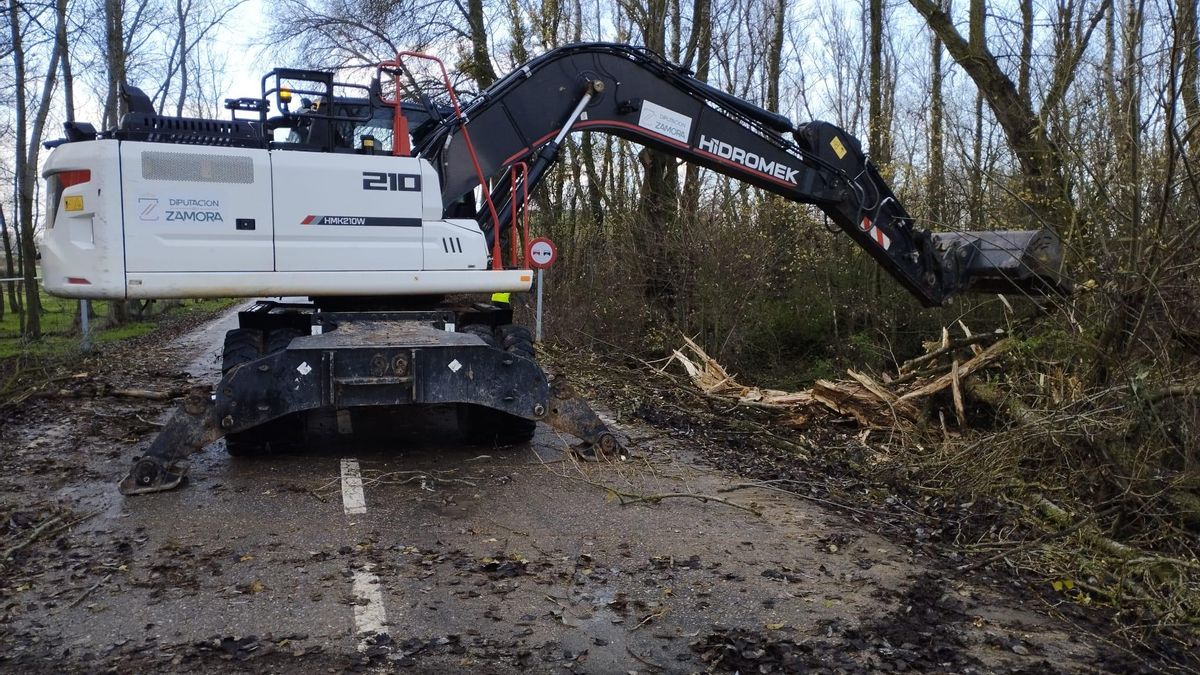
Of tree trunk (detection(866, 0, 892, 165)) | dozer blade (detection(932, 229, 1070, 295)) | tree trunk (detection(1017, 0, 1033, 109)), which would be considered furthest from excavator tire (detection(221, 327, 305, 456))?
tree trunk (detection(866, 0, 892, 165))

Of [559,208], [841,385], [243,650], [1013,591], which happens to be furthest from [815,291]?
[243,650]

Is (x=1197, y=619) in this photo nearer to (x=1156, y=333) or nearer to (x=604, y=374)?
(x=1156, y=333)

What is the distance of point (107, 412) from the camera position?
34.9 ft

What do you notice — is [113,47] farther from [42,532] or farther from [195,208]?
[42,532]

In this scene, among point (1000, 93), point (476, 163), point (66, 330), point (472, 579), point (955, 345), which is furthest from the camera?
point (66, 330)

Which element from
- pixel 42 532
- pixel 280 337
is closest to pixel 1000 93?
pixel 280 337

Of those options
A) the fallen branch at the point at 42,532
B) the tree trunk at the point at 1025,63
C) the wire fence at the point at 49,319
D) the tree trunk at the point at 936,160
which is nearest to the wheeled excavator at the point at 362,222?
the fallen branch at the point at 42,532

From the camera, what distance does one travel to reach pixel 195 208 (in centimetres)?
727

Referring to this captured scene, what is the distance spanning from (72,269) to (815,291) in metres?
11.7

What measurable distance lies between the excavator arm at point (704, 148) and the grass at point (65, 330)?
9173mm

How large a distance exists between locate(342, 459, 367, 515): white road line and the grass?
856cm

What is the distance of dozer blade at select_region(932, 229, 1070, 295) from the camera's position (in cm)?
934

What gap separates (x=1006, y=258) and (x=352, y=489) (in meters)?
6.74

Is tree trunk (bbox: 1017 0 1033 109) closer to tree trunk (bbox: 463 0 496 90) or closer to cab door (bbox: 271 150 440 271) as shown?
Answer: cab door (bbox: 271 150 440 271)
